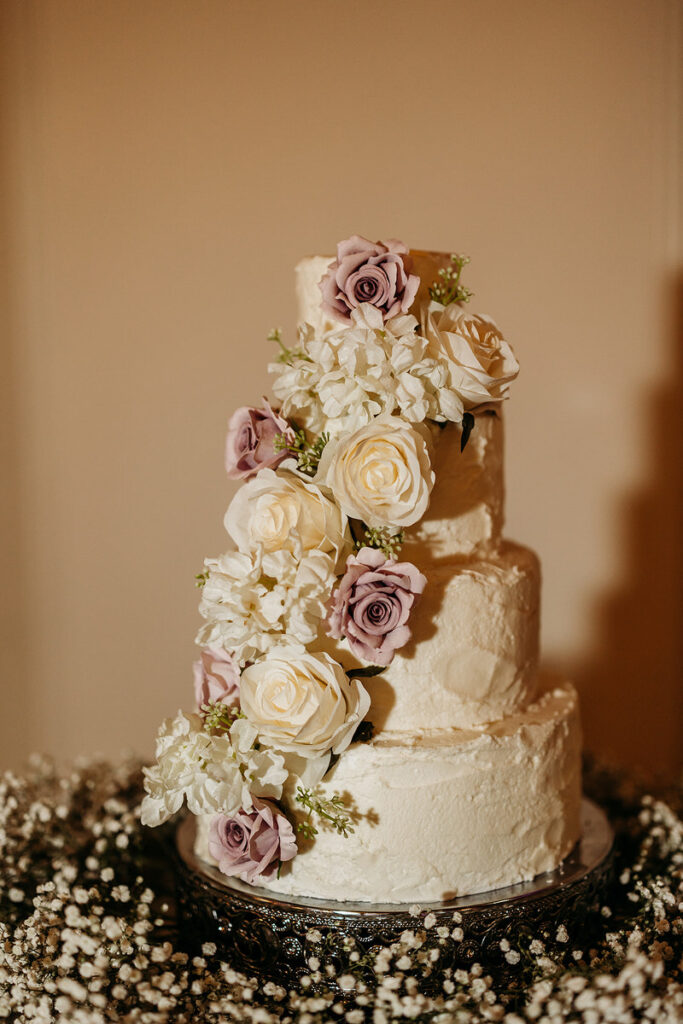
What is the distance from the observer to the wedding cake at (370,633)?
1.79 meters

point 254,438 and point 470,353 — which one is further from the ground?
point 470,353

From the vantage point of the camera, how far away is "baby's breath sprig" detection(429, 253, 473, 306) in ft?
6.48

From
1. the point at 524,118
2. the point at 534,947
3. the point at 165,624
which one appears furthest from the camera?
the point at 165,624

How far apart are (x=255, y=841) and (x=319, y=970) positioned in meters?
0.29

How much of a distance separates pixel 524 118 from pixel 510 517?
1359 mm

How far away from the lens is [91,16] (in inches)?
127

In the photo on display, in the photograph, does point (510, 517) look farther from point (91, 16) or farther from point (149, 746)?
point (91, 16)

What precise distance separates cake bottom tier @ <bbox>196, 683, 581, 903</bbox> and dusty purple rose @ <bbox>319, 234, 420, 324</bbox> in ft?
2.82

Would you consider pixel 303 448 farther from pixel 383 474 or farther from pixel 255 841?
pixel 255 841

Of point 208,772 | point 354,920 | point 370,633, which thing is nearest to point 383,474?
point 370,633

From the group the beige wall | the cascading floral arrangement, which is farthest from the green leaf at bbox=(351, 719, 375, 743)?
the beige wall

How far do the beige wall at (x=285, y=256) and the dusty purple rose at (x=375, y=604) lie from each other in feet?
5.50

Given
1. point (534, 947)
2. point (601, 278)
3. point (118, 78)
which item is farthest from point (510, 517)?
point (118, 78)

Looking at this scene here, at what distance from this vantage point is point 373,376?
1.80 m
